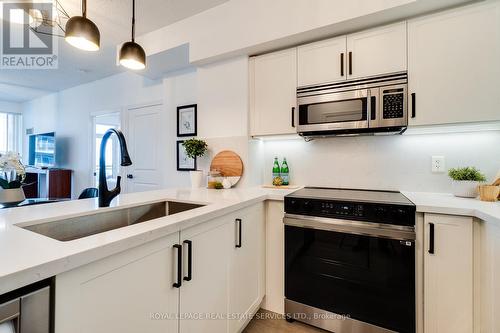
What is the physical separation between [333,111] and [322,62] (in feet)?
1.42

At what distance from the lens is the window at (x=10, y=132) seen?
5812 millimetres

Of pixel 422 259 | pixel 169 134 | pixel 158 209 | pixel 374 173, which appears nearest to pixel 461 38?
pixel 374 173

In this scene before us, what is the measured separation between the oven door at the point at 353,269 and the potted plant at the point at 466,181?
23.7 inches

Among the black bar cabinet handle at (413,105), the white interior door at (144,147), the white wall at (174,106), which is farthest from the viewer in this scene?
the white interior door at (144,147)

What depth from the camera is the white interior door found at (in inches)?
137

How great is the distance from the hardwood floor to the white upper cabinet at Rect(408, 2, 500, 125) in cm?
167

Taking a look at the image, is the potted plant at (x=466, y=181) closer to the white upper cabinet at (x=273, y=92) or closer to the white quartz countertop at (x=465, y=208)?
the white quartz countertop at (x=465, y=208)

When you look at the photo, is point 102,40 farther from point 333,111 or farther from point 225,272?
point 225,272

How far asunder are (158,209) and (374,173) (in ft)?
5.83

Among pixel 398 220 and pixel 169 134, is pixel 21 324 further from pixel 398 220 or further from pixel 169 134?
pixel 169 134

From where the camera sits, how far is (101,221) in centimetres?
123

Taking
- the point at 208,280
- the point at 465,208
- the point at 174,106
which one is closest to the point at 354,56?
the point at 465,208

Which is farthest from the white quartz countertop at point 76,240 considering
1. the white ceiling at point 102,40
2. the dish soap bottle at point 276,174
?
the white ceiling at point 102,40

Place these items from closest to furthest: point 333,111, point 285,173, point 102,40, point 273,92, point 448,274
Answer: point 448,274 → point 333,111 → point 273,92 → point 285,173 → point 102,40
